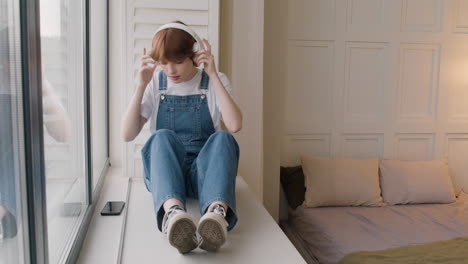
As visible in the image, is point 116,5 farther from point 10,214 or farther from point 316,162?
point 10,214

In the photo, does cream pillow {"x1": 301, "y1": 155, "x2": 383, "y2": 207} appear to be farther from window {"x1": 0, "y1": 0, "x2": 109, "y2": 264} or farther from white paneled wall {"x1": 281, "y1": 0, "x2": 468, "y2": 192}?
window {"x1": 0, "y1": 0, "x2": 109, "y2": 264}

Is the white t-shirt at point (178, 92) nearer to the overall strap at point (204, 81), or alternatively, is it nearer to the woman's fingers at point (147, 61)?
the overall strap at point (204, 81)

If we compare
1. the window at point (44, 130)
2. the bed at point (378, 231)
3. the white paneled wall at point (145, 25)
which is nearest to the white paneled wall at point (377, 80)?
the bed at point (378, 231)

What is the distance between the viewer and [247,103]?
2.47 meters

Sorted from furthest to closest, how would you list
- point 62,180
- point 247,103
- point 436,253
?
point 247,103 < point 436,253 < point 62,180

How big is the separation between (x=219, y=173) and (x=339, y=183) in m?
1.48

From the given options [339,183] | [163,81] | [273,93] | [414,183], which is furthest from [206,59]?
[414,183]

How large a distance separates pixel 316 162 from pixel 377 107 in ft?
2.40

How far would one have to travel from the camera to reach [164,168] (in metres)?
1.53

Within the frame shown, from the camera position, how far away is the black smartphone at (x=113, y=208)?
1688mm

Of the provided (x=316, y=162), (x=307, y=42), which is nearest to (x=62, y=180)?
(x=316, y=162)

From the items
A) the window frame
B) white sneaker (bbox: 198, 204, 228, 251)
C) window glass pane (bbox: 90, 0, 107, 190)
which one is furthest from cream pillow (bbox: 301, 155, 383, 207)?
the window frame

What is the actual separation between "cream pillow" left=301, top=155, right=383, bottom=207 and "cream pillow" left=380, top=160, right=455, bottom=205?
86 mm

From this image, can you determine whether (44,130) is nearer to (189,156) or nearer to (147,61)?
(147,61)
